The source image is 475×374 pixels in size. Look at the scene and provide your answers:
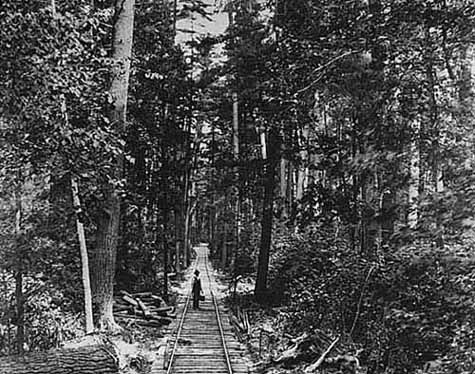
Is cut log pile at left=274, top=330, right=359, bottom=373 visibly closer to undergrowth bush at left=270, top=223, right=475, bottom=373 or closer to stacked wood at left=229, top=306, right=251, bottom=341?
undergrowth bush at left=270, top=223, right=475, bottom=373

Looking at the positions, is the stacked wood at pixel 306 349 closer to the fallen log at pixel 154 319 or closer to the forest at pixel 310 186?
the forest at pixel 310 186

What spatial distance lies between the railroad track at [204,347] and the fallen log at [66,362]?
3073 mm

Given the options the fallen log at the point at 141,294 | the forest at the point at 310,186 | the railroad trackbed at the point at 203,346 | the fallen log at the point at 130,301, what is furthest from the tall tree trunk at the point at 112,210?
the fallen log at the point at 141,294

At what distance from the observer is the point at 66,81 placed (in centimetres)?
878

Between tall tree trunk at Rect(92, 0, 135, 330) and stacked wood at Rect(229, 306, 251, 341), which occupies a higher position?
tall tree trunk at Rect(92, 0, 135, 330)

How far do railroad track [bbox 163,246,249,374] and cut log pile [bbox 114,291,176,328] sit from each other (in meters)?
0.58

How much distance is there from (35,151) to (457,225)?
6.91m

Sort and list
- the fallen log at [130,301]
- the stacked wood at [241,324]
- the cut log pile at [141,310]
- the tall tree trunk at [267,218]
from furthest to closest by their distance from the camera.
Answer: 1. the tall tree trunk at [267,218]
2. the fallen log at [130,301]
3. the cut log pile at [141,310]
4. the stacked wood at [241,324]

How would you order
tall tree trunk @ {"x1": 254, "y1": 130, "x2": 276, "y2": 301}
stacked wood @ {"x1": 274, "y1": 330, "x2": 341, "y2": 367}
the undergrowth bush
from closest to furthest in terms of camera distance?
the undergrowth bush, stacked wood @ {"x1": 274, "y1": 330, "x2": 341, "y2": 367}, tall tree trunk @ {"x1": 254, "y1": 130, "x2": 276, "y2": 301}

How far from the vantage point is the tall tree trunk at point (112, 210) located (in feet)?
39.6

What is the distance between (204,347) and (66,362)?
6787mm

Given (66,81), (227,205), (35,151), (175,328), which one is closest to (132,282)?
(175,328)

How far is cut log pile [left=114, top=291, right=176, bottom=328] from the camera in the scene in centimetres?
1622

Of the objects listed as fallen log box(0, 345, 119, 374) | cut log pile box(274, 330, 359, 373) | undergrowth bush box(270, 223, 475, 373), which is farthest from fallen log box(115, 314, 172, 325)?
fallen log box(0, 345, 119, 374)
